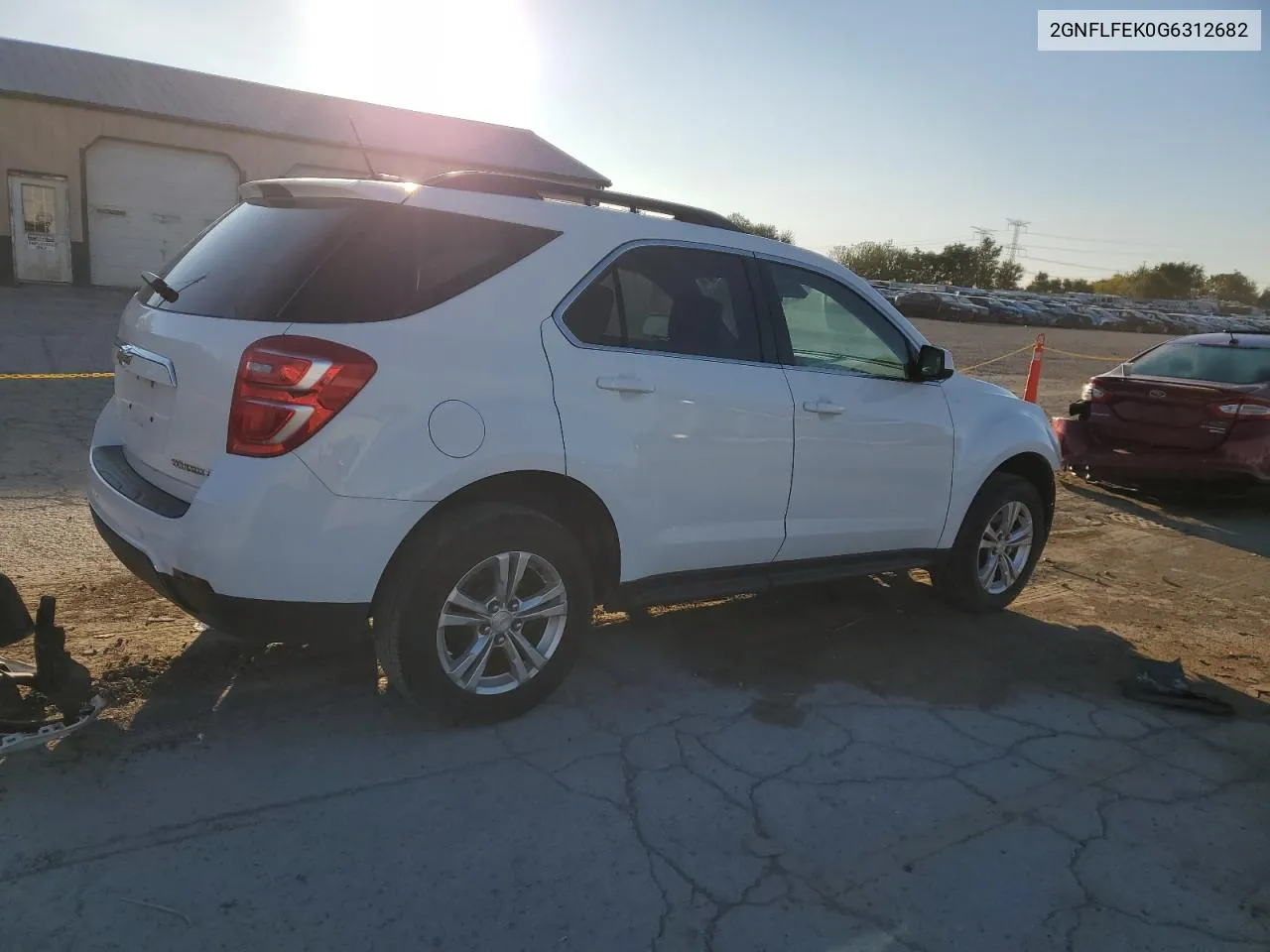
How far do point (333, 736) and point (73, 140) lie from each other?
2387cm

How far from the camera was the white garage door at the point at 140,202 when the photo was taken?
23.1m

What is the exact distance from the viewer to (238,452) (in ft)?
10.1

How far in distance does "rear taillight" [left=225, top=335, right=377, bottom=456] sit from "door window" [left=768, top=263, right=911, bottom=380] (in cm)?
208

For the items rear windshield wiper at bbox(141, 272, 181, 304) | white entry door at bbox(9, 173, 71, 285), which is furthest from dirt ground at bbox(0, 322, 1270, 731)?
white entry door at bbox(9, 173, 71, 285)

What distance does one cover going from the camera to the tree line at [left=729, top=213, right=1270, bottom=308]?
99931 mm

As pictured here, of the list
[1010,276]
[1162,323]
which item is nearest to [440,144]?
[1162,323]

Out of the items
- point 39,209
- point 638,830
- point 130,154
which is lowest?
point 638,830

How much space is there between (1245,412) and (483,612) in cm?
707

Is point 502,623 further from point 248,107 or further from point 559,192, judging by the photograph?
point 248,107

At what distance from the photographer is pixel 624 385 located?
145 inches

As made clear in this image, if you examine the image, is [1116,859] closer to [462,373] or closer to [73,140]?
[462,373]

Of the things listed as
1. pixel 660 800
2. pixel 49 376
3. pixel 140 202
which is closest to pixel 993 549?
pixel 660 800

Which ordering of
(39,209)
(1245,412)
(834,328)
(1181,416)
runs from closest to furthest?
(834,328) → (1245,412) → (1181,416) → (39,209)

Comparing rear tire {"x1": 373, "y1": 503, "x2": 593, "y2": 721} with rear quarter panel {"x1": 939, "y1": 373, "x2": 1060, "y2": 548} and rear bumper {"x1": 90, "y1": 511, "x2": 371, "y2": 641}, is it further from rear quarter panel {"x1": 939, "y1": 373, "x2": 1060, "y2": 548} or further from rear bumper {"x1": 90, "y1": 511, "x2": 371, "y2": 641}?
rear quarter panel {"x1": 939, "y1": 373, "x2": 1060, "y2": 548}
